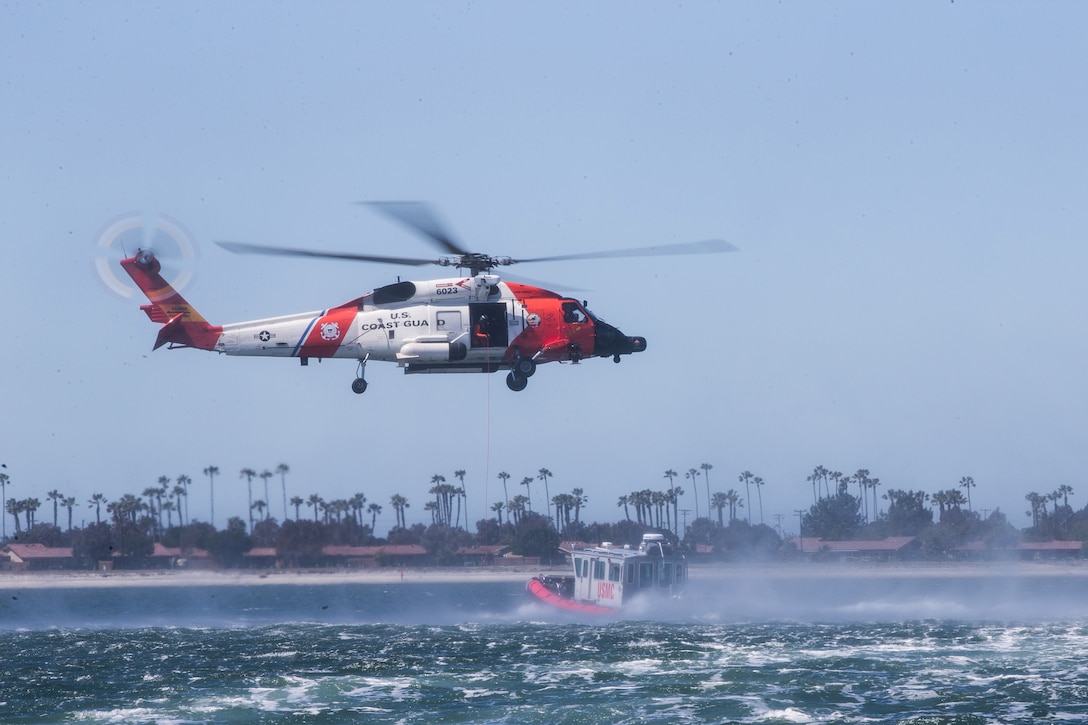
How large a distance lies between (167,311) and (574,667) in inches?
696

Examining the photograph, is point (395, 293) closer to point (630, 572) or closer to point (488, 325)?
point (488, 325)

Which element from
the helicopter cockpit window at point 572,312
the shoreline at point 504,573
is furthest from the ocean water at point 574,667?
the shoreline at point 504,573

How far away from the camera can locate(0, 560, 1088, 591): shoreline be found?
113 metres

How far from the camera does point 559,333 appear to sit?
32.6 meters

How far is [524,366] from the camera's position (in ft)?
106

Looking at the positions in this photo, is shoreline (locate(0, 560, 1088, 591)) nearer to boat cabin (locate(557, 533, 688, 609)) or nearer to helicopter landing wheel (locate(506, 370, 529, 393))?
boat cabin (locate(557, 533, 688, 609))

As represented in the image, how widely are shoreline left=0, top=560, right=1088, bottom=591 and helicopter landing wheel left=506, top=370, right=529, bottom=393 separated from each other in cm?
7517

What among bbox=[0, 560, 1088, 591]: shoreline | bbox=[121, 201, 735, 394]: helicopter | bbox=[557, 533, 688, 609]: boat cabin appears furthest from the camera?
bbox=[0, 560, 1088, 591]: shoreline

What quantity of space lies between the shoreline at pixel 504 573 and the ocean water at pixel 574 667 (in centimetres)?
4722

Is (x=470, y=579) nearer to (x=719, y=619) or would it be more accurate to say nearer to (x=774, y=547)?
(x=774, y=547)

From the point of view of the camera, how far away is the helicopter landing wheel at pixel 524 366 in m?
32.2

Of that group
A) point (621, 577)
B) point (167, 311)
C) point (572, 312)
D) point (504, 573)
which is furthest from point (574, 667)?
point (504, 573)

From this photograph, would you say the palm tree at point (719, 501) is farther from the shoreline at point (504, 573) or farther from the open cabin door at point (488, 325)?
the open cabin door at point (488, 325)

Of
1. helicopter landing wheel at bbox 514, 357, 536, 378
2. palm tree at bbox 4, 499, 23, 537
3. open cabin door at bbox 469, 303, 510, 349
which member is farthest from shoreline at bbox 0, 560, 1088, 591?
open cabin door at bbox 469, 303, 510, 349
